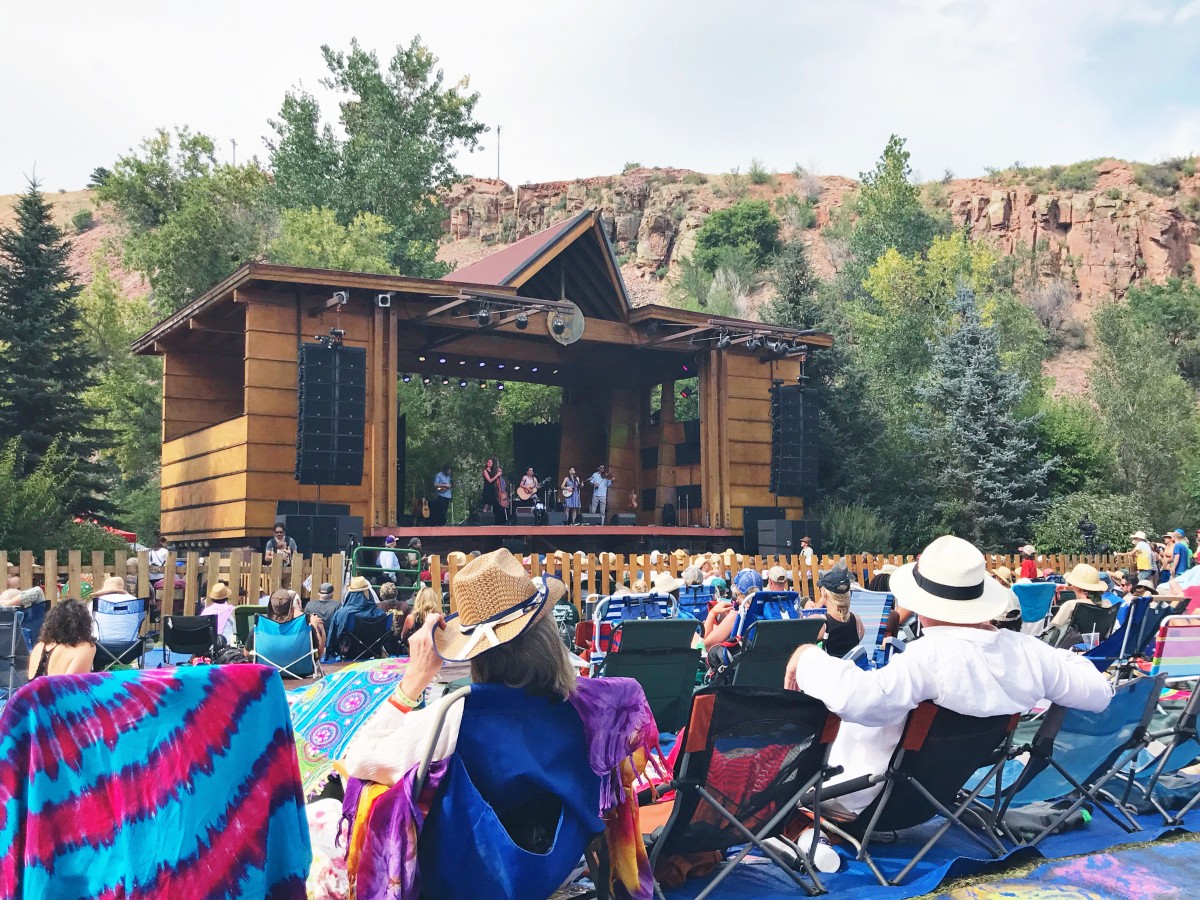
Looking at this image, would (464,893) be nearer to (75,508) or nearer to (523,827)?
(523,827)

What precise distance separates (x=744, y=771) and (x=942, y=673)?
72 centimetres

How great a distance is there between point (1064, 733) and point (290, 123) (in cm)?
3921

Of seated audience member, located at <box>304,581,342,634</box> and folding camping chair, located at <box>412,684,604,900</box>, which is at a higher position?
folding camping chair, located at <box>412,684,604,900</box>

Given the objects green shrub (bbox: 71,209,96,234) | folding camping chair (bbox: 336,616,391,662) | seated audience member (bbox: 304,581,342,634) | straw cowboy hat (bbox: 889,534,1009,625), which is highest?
green shrub (bbox: 71,209,96,234)

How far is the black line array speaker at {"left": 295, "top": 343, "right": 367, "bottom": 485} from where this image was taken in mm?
15070

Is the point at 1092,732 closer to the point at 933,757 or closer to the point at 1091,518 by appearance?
the point at 933,757

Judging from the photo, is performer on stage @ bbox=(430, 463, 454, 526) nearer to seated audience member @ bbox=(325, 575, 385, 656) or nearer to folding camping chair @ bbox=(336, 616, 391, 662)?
seated audience member @ bbox=(325, 575, 385, 656)

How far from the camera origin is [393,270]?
3388 centimetres

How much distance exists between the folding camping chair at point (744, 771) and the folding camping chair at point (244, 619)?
288 inches

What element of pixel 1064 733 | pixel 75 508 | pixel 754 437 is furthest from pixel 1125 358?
pixel 1064 733

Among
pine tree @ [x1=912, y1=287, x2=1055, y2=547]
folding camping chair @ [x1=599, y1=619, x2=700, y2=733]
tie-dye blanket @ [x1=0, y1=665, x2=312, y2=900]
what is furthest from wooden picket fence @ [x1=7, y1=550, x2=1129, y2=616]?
pine tree @ [x1=912, y1=287, x2=1055, y2=547]

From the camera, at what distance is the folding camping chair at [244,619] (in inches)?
395

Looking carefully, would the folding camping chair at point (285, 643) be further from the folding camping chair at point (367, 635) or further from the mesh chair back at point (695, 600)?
the mesh chair back at point (695, 600)

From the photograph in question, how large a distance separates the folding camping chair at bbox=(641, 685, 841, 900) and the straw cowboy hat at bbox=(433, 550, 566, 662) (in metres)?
0.81
